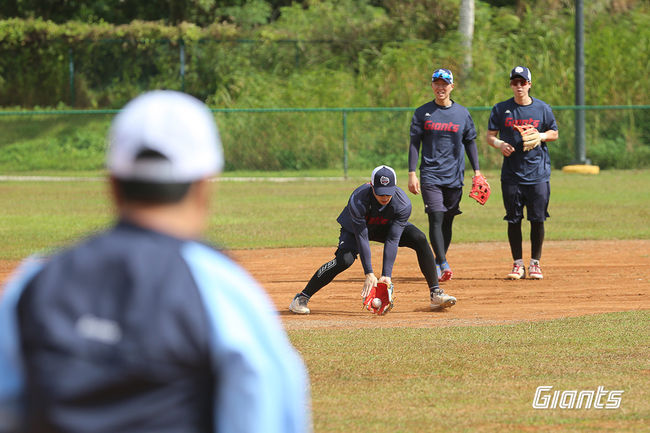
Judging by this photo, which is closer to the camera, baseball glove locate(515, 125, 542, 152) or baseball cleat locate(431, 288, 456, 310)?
baseball cleat locate(431, 288, 456, 310)

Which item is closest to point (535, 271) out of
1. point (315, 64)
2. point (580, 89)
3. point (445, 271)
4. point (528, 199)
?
point (528, 199)

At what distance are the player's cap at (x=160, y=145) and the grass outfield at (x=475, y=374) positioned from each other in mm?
3279

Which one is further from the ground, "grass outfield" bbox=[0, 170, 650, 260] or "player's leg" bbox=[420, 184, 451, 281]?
"player's leg" bbox=[420, 184, 451, 281]

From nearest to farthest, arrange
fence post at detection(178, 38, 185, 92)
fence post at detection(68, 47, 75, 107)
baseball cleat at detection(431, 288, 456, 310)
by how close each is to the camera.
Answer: baseball cleat at detection(431, 288, 456, 310)
fence post at detection(178, 38, 185, 92)
fence post at detection(68, 47, 75, 107)

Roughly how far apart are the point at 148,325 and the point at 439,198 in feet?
29.2

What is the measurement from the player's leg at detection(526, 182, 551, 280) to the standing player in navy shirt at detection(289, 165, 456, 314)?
2.18 m

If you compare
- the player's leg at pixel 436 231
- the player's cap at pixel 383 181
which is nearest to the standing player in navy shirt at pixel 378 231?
the player's cap at pixel 383 181

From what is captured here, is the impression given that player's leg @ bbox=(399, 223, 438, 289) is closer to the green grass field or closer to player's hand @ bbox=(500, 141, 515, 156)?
the green grass field

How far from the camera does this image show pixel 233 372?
1774 mm

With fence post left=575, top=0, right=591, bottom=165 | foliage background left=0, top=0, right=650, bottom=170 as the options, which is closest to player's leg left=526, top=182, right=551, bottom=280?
fence post left=575, top=0, right=591, bottom=165

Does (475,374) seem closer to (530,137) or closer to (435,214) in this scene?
(435,214)

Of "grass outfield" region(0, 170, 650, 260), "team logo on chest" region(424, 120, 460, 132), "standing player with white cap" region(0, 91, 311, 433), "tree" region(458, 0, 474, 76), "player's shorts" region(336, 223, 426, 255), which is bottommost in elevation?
"grass outfield" region(0, 170, 650, 260)

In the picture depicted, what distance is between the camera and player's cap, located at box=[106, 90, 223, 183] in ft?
5.91

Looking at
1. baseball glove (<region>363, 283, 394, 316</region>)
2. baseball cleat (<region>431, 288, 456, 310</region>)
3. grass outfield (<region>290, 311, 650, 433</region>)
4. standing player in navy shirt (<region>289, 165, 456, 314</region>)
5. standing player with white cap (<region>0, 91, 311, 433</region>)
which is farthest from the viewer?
baseball cleat (<region>431, 288, 456, 310</region>)
